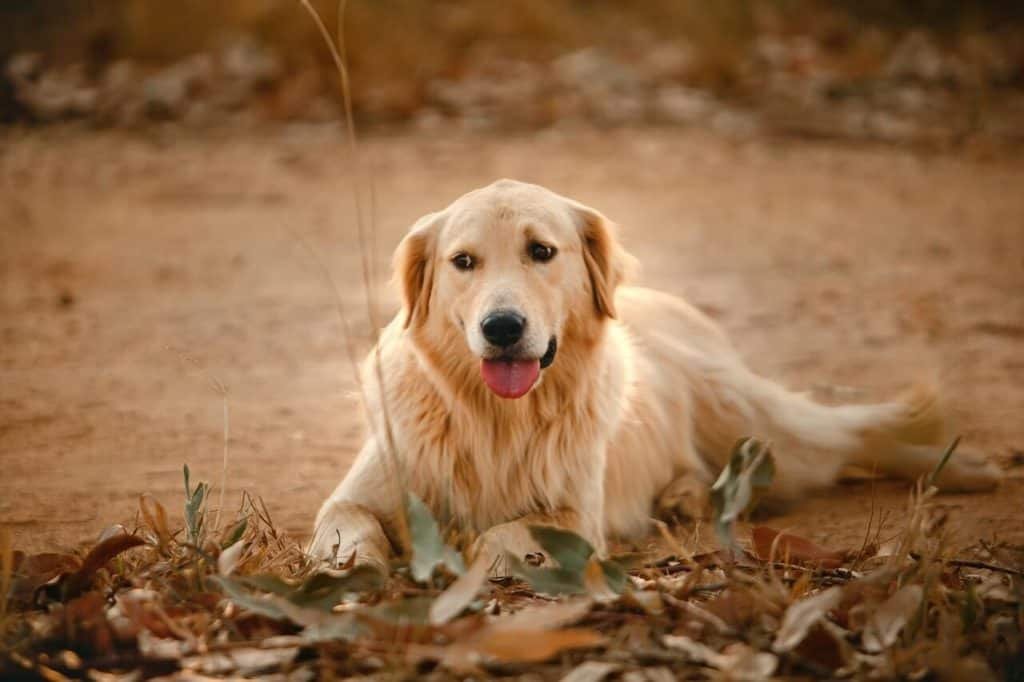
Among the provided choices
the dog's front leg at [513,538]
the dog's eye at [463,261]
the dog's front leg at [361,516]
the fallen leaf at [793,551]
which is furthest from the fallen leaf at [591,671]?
Result: the dog's eye at [463,261]

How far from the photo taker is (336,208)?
11.3m

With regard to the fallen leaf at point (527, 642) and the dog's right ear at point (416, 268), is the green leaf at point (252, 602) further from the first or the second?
the dog's right ear at point (416, 268)

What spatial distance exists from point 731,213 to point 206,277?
4.46 metres

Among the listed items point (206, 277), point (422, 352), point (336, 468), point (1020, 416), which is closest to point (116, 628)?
point (422, 352)

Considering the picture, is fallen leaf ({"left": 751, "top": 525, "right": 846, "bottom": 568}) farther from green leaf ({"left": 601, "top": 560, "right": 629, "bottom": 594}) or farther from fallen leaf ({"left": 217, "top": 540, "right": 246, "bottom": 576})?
fallen leaf ({"left": 217, "top": 540, "right": 246, "bottom": 576})

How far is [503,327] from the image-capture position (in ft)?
12.9

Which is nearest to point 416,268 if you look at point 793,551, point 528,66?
point 793,551

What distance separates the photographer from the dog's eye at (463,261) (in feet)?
13.8

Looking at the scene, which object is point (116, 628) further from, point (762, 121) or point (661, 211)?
point (762, 121)

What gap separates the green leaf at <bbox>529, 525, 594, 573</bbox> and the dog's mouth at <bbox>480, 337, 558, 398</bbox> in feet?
3.56

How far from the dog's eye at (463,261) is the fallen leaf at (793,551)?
4.43ft

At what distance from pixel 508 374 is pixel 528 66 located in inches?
483

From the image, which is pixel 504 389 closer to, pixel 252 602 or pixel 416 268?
pixel 416 268

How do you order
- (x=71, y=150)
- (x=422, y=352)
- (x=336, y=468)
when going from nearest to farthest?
(x=422, y=352) → (x=336, y=468) → (x=71, y=150)
